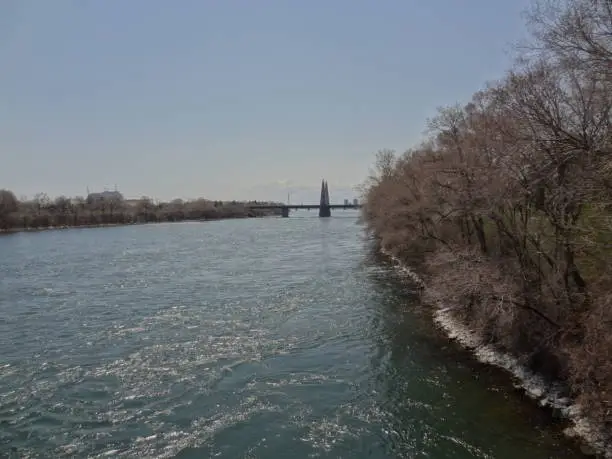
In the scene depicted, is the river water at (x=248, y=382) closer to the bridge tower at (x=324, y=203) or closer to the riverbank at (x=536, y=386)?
the riverbank at (x=536, y=386)

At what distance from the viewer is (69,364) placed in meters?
15.6

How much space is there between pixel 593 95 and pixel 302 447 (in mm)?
10853

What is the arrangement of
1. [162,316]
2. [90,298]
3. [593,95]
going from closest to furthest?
[593,95]
[162,316]
[90,298]

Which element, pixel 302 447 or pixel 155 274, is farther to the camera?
pixel 155 274

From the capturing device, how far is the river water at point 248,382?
10703mm

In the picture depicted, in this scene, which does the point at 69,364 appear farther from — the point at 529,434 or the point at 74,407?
the point at 529,434

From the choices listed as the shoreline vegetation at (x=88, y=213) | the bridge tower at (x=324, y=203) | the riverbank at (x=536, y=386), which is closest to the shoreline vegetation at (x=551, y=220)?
the riverbank at (x=536, y=386)

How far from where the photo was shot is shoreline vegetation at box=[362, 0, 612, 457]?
34.7 ft

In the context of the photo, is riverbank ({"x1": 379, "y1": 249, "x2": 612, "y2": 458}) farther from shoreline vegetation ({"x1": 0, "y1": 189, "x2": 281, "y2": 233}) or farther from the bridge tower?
the bridge tower

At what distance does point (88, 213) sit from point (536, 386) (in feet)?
378

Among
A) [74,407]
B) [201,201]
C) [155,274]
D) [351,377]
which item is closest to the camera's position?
[74,407]

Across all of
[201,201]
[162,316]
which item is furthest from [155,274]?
[201,201]

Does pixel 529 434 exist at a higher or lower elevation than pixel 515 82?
lower

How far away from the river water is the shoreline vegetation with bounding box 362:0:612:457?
4.43ft
